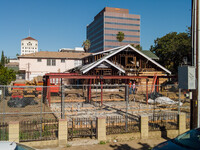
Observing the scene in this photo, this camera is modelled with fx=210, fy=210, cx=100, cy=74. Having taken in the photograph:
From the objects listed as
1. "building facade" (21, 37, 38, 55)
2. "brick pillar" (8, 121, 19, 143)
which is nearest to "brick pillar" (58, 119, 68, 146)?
"brick pillar" (8, 121, 19, 143)

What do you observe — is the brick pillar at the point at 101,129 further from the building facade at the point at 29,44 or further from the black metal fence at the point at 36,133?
the building facade at the point at 29,44

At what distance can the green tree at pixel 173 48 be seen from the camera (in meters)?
41.0

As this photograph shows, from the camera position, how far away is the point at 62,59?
45.5 meters

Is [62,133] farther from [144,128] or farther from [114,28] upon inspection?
[114,28]

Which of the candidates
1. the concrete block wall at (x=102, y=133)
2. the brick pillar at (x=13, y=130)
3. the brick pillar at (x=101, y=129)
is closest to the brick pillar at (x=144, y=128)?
the concrete block wall at (x=102, y=133)

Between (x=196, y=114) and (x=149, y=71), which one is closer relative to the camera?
(x=196, y=114)

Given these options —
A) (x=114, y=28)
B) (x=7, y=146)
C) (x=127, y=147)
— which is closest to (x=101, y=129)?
(x=127, y=147)

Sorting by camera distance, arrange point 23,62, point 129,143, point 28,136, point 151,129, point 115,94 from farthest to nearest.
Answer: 1. point 23,62
2. point 115,94
3. point 151,129
4. point 129,143
5. point 28,136

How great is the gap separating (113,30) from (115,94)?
9305 cm

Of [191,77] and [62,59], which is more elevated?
[62,59]

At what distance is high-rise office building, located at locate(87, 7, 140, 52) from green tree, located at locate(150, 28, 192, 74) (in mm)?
65911

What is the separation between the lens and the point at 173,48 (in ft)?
138

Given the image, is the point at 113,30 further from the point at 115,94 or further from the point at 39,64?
the point at 115,94

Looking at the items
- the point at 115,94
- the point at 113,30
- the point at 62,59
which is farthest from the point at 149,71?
the point at 113,30
